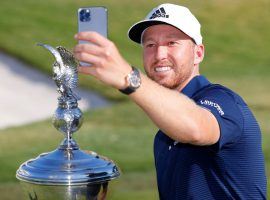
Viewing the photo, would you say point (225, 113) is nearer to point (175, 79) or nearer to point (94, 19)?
point (175, 79)

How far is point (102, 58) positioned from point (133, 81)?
22cm

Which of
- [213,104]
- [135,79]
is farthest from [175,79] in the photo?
[135,79]

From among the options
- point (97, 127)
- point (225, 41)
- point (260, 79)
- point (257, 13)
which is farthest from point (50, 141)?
point (257, 13)

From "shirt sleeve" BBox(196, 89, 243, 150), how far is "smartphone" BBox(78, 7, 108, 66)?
2.75ft

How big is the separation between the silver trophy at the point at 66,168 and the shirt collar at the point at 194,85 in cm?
73

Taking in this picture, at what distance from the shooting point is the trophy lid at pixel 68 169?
137 inches

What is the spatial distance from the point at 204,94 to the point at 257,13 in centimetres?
3078

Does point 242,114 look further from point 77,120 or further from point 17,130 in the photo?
point 17,130

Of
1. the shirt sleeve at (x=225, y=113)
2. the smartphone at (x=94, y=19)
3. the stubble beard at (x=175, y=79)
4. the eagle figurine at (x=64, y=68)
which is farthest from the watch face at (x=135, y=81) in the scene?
the stubble beard at (x=175, y=79)

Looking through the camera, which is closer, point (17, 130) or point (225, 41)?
point (17, 130)

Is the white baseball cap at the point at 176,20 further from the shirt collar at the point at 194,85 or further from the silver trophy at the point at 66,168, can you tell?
the silver trophy at the point at 66,168

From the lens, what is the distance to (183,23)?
3.91m

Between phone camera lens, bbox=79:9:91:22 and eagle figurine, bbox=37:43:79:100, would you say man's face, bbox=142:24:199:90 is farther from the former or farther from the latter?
phone camera lens, bbox=79:9:91:22

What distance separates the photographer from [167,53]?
389 centimetres
